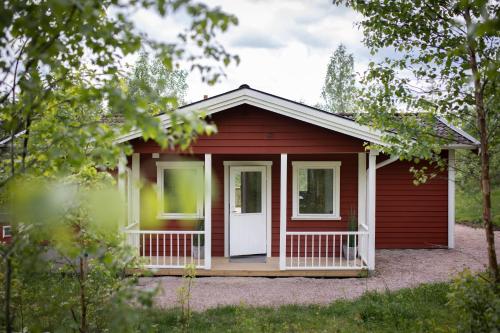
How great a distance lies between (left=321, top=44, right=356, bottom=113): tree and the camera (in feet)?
98.8

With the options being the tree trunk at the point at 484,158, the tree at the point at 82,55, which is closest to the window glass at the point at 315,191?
the tree trunk at the point at 484,158

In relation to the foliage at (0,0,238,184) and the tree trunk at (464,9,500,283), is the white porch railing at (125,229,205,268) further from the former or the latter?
the foliage at (0,0,238,184)

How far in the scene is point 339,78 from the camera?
30.5m

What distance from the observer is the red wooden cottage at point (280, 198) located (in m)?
7.84

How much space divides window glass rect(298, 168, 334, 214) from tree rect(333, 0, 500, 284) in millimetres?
3744

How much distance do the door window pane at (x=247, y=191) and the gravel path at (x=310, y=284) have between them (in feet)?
5.61

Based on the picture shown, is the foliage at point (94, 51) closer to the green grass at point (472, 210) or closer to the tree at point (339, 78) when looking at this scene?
the green grass at point (472, 210)

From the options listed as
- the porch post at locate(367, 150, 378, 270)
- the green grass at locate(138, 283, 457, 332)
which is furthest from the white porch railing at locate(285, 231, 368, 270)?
the green grass at locate(138, 283, 457, 332)

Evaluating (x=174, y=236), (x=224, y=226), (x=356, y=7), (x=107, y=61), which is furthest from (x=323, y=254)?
(x=107, y=61)

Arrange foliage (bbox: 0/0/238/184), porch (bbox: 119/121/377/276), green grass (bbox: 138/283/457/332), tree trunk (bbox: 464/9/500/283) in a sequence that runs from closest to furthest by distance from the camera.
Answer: foliage (bbox: 0/0/238/184)
tree trunk (bbox: 464/9/500/283)
green grass (bbox: 138/283/457/332)
porch (bbox: 119/121/377/276)

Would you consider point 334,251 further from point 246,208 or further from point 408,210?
point 408,210

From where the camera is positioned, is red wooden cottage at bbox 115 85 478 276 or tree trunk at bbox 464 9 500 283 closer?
tree trunk at bbox 464 9 500 283

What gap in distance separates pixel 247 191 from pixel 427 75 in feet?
16.4

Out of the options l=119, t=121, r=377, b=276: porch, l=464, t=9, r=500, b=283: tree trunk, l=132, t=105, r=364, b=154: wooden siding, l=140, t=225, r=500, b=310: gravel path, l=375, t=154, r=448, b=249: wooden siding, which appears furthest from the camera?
l=375, t=154, r=448, b=249: wooden siding
